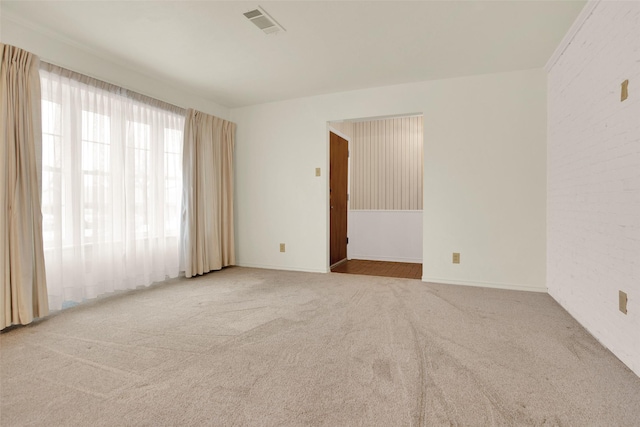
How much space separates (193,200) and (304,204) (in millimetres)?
1439

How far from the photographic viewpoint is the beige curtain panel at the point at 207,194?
391 cm

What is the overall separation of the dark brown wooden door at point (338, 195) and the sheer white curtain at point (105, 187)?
208 cm

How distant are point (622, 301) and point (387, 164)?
387 cm

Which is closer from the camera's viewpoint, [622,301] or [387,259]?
[622,301]

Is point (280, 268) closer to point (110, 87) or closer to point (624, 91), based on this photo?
point (110, 87)

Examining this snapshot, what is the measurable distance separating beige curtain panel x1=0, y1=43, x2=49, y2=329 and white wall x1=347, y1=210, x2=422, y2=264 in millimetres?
4190

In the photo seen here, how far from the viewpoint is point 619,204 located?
1876 mm

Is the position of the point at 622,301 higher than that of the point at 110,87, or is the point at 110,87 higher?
the point at 110,87

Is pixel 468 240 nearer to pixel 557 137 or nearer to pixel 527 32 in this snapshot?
pixel 557 137

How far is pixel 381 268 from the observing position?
467 centimetres

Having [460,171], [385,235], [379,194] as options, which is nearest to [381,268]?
[385,235]

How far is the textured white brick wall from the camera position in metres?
1.74

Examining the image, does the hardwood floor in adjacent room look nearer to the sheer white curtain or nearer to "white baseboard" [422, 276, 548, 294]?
"white baseboard" [422, 276, 548, 294]

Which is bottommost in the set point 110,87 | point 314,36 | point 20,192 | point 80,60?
point 20,192
